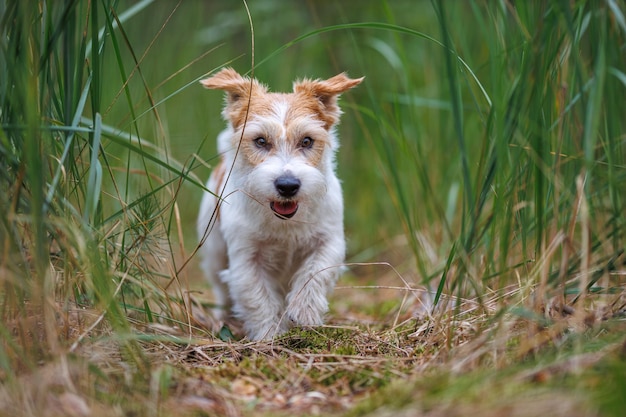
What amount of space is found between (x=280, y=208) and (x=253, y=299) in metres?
0.66

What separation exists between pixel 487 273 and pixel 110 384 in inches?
74.0

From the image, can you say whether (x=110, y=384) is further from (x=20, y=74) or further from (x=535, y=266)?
(x=535, y=266)

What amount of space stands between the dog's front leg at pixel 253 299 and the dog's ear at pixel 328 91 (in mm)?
1007

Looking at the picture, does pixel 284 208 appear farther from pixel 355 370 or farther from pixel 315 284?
pixel 355 370

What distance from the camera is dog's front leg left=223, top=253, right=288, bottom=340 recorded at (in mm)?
3949

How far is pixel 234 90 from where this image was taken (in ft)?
13.4

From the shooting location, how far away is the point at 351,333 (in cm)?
359

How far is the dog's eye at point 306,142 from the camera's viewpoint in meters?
3.86

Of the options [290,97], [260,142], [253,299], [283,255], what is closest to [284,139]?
[260,142]

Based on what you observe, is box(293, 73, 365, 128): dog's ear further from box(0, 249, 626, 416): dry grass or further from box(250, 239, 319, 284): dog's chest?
box(0, 249, 626, 416): dry grass

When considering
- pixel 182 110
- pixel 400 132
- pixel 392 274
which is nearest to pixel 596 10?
pixel 400 132

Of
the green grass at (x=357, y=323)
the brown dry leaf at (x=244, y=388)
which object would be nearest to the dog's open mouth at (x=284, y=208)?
the green grass at (x=357, y=323)

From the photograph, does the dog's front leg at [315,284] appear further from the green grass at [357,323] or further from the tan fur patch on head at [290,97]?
the tan fur patch on head at [290,97]

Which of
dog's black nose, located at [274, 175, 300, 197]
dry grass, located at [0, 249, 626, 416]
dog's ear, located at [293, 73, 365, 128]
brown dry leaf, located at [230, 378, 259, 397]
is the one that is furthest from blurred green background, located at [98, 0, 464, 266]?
brown dry leaf, located at [230, 378, 259, 397]
